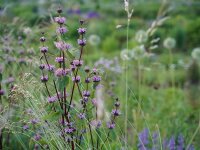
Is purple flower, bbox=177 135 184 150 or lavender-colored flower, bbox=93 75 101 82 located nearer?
lavender-colored flower, bbox=93 75 101 82

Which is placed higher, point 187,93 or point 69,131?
point 69,131

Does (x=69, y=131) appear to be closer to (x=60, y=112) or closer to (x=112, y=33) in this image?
(x=60, y=112)

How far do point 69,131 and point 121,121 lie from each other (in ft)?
7.05

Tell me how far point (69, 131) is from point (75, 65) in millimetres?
354

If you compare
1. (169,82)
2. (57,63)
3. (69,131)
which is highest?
(57,63)

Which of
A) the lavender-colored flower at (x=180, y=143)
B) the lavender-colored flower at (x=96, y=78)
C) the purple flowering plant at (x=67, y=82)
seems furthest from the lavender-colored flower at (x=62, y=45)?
the lavender-colored flower at (x=180, y=143)

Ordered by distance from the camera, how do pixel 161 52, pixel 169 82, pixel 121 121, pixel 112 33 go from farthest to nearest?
pixel 112 33 < pixel 161 52 < pixel 169 82 < pixel 121 121

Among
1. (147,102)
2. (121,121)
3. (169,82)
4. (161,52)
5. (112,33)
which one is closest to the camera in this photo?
(121,121)

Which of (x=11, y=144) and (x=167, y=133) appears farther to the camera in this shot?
(x=167, y=133)

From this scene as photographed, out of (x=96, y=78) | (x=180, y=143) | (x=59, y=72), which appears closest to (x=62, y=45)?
(x=59, y=72)

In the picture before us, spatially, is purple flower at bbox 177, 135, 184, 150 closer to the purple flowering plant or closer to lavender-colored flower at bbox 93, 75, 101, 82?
the purple flowering plant

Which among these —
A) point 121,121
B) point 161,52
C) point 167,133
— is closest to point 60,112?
point 167,133

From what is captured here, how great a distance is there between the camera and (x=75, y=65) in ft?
7.88

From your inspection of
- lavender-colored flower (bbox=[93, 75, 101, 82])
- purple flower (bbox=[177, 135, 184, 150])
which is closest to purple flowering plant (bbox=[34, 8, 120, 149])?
lavender-colored flower (bbox=[93, 75, 101, 82])
